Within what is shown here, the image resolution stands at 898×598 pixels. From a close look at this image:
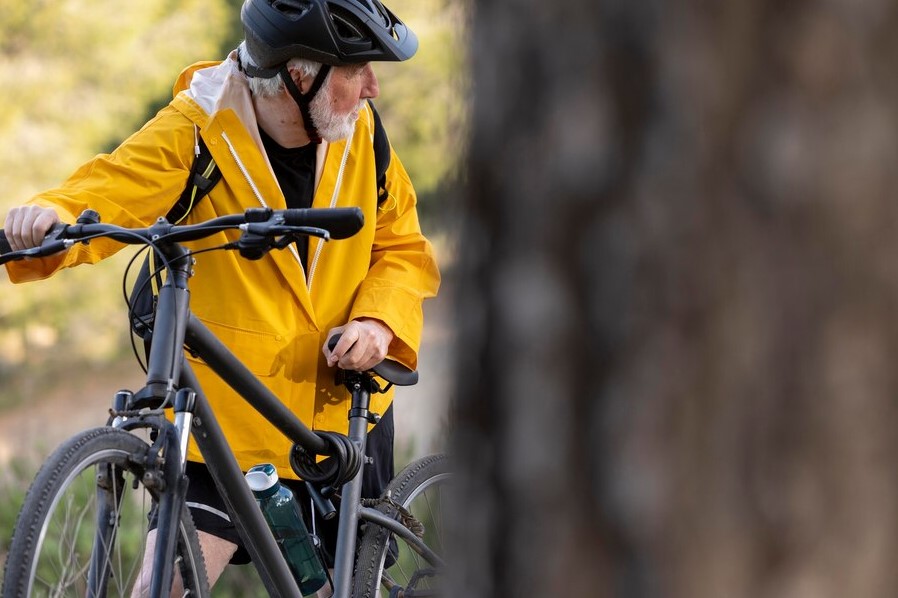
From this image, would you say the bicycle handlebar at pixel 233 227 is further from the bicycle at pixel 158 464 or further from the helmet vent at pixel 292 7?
the helmet vent at pixel 292 7

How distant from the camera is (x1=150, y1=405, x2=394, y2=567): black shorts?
310 cm

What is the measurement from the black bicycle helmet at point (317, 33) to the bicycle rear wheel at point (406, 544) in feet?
3.27

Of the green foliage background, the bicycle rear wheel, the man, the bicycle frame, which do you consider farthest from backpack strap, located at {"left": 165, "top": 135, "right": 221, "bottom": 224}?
the green foliage background

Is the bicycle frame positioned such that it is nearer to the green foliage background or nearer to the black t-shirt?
the black t-shirt

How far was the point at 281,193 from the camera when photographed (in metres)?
3.19

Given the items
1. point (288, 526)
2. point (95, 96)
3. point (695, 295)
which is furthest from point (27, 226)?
point (95, 96)

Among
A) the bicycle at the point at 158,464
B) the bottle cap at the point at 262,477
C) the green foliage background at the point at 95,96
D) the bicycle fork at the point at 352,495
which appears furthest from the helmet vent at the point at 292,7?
the green foliage background at the point at 95,96

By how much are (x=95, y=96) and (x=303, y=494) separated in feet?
31.4

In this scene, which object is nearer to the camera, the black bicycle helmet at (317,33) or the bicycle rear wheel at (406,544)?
the black bicycle helmet at (317,33)

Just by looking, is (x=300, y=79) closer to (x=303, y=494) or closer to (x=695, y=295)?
(x=303, y=494)

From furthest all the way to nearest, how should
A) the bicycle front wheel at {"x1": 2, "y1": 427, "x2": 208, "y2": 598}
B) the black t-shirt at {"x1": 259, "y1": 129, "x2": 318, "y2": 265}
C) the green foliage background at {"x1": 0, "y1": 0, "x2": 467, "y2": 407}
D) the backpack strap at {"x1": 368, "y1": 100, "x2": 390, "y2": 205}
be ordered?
the green foliage background at {"x1": 0, "y1": 0, "x2": 467, "y2": 407}, the backpack strap at {"x1": 368, "y1": 100, "x2": 390, "y2": 205}, the black t-shirt at {"x1": 259, "y1": 129, "x2": 318, "y2": 265}, the bicycle front wheel at {"x1": 2, "y1": 427, "x2": 208, "y2": 598}

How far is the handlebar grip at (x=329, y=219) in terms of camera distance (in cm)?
256

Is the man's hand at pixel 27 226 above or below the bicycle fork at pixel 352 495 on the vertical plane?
above

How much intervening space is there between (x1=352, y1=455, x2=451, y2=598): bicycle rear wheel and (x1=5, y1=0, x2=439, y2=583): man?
275mm
